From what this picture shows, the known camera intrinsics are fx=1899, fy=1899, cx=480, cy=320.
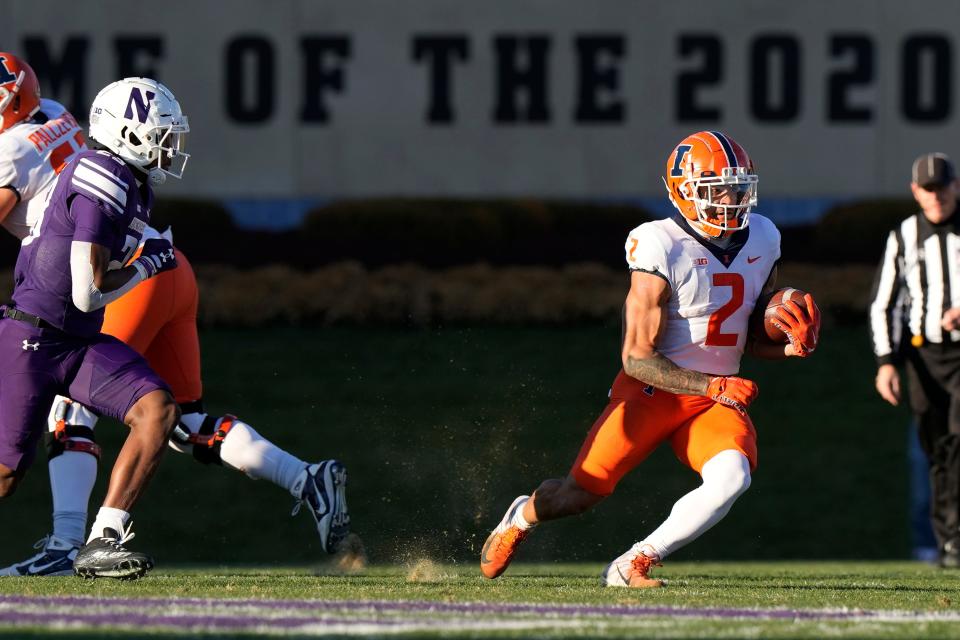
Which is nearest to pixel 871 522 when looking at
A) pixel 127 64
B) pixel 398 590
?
pixel 398 590

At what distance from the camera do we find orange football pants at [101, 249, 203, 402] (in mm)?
6672

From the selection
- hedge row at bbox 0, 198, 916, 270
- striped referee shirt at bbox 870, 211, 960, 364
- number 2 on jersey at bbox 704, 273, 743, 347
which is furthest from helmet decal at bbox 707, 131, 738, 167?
hedge row at bbox 0, 198, 916, 270

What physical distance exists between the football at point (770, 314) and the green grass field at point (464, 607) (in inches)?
33.0

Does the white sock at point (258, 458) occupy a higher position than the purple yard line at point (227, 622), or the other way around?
the purple yard line at point (227, 622)

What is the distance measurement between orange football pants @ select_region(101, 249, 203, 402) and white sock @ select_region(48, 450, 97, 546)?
17.1 inches

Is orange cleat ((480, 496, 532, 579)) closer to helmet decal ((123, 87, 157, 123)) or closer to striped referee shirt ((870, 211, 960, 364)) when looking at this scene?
helmet decal ((123, 87, 157, 123))

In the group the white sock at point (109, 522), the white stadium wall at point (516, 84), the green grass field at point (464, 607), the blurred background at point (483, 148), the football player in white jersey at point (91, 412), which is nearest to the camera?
the green grass field at point (464, 607)

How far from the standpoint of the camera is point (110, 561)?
5820mm

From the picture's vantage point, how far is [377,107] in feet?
58.6

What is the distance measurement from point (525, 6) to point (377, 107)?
168 centimetres

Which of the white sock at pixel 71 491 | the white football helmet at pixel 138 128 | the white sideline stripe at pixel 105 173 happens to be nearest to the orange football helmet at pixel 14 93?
the white football helmet at pixel 138 128

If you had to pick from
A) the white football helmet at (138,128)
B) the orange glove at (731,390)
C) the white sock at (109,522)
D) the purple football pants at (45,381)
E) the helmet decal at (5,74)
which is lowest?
the white sock at (109,522)

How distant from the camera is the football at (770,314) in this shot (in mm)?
6195

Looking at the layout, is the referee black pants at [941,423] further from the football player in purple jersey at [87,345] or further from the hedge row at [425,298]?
the hedge row at [425,298]
